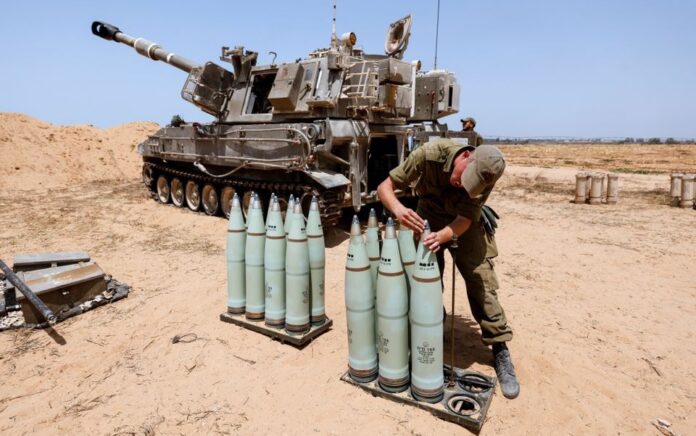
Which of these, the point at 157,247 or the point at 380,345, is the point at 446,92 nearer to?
the point at 157,247

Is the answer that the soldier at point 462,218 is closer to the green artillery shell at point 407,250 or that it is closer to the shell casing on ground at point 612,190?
the green artillery shell at point 407,250

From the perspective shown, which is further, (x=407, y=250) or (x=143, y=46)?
(x=143, y=46)

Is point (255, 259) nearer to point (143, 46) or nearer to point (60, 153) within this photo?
point (143, 46)

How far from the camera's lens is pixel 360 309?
3592 mm

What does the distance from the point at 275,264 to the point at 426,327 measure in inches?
65.0

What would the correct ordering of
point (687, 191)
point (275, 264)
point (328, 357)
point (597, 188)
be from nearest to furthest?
1. point (328, 357)
2. point (275, 264)
3. point (687, 191)
4. point (597, 188)

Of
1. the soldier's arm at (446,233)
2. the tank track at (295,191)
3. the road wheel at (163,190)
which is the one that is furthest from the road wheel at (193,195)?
the soldier's arm at (446,233)

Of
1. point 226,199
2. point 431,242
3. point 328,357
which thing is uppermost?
point 431,242

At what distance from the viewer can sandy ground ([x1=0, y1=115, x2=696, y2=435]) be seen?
3312mm

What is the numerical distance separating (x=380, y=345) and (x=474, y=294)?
36.3 inches

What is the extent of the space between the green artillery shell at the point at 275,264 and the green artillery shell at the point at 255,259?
142 millimetres

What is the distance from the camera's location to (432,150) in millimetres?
3797

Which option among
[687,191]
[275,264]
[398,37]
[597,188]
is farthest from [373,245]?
[687,191]

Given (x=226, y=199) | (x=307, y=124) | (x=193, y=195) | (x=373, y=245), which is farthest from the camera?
(x=193, y=195)
